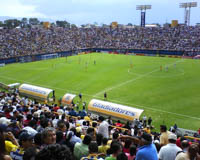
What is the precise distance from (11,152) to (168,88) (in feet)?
89.8

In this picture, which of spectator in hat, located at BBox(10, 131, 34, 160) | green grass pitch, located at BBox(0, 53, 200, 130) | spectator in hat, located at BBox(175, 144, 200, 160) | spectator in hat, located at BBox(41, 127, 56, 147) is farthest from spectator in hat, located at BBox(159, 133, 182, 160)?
green grass pitch, located at BBox(0, 53, 200, 130)

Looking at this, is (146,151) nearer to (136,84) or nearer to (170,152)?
(170,152)

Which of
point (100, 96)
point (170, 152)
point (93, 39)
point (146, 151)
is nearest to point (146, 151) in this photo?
point (146, 151)

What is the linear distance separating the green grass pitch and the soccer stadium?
11cm

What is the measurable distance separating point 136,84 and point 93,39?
4905 cm

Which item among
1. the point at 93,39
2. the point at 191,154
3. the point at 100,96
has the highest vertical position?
the point at 93,39

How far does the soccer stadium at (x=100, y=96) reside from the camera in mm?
6480

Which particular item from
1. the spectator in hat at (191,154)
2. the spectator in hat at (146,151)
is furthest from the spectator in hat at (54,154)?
the spectator in hat at (191,154)

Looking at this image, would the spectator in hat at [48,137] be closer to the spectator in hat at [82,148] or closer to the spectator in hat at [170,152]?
the spectator in hat at [82,148]

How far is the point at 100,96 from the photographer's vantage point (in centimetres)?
2844

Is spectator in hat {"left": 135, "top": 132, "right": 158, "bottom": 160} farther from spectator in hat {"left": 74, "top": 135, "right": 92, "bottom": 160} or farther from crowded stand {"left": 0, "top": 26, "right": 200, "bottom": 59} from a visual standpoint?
crowded stand {"left": 0, "top": 26, "right": 200, "bottom": 59}

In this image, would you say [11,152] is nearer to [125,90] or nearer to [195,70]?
[125,90]

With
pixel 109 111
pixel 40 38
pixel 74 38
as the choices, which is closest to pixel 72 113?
pixel 109 111

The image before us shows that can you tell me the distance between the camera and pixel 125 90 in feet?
101
